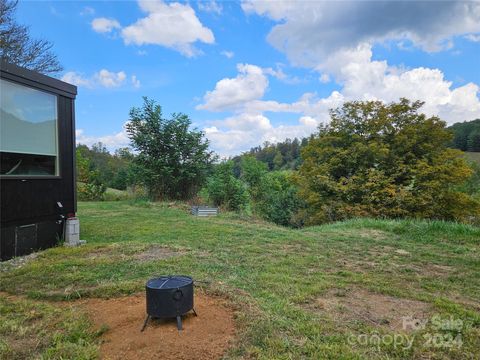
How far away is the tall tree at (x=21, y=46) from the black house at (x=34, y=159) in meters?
9.25

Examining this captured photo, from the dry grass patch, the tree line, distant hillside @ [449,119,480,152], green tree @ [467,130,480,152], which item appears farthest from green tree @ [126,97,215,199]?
green tree @ [467,130,480,152]

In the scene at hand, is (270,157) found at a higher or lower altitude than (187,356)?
higher

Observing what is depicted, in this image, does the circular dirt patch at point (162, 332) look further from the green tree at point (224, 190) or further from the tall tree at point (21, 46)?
the tall tree at point (21, 46)

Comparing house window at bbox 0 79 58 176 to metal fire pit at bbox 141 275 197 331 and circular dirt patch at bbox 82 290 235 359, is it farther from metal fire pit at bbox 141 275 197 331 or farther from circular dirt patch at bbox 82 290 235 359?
metal fire pit at bbox 141 275 197 331

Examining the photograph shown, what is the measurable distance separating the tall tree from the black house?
9.25 metres

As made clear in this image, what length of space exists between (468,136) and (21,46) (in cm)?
3403

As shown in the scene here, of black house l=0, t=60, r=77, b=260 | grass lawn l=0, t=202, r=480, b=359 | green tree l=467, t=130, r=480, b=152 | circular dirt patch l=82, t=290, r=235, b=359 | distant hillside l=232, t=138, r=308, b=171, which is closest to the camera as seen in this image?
circular dirt patch l=82, t=290, r=235, b=359

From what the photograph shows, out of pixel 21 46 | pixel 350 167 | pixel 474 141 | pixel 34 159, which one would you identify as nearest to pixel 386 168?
pixel 350 167

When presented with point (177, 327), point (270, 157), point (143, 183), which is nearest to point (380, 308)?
point (177, 327)

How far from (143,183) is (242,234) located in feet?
25.7

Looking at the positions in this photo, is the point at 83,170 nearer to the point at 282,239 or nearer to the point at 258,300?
the point at 282,239

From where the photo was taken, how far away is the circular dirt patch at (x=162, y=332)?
2047mm

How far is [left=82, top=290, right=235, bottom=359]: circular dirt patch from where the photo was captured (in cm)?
205

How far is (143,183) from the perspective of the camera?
13.3 metres
